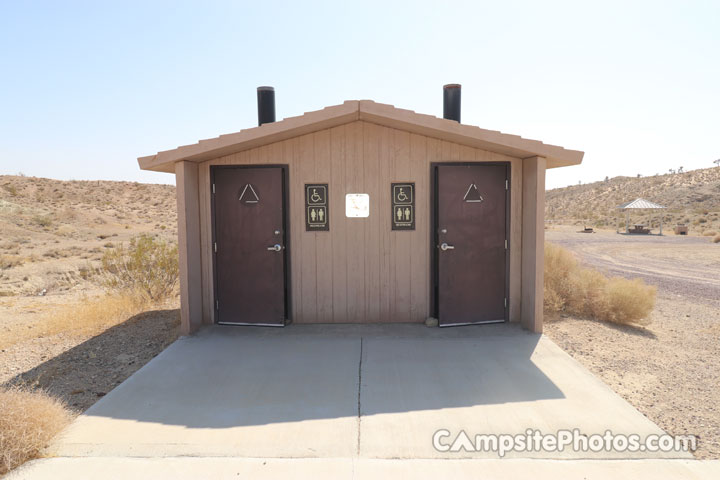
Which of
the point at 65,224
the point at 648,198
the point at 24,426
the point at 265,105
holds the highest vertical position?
the point at 265,105

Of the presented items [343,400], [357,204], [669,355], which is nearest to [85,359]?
[343,400]

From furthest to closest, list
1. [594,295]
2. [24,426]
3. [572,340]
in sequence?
[594,295]
[572,340]
[24,426]

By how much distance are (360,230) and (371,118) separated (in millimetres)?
1577

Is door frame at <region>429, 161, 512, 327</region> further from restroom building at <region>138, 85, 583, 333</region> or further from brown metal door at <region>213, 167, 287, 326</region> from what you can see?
brown metal door at <region>213, 167, 287, 326</region>

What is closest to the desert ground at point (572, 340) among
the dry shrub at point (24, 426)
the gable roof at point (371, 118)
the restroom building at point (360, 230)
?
the dry shrub at point (24, 426)

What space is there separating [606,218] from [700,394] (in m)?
45.4

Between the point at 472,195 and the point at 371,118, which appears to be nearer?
the point at 371,118

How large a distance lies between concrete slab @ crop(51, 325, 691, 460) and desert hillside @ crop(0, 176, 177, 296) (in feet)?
30.3

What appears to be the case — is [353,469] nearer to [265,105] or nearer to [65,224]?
[265,105]

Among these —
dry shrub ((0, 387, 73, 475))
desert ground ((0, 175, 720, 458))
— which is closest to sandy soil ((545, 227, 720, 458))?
desert ground ((0, 175, 720, 458))

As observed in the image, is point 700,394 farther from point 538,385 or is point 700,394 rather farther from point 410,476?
point 410,476

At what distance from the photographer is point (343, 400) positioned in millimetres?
4438

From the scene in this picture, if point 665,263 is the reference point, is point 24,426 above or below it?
above

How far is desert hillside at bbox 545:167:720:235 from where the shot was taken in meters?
40.2
